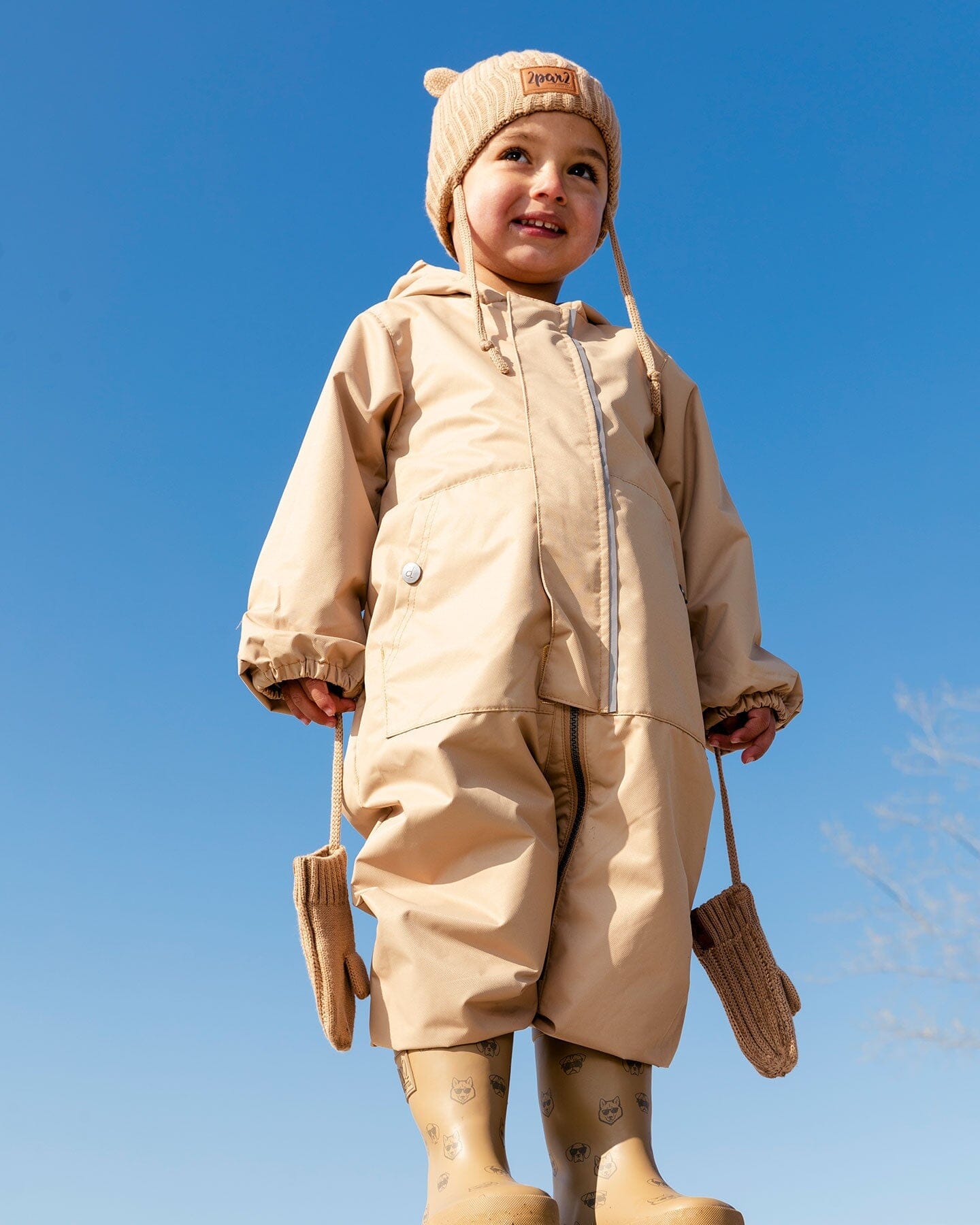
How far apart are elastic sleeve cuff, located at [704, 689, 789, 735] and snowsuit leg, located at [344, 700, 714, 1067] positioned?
392 millimetres

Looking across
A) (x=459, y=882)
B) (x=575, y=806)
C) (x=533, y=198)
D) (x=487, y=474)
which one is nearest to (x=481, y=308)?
(x=533, y=198)

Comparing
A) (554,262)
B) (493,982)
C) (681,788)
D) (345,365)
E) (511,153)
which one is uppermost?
Answer: (511,153)

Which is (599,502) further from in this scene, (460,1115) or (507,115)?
(460,1115)

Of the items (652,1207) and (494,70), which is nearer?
(652,1207)

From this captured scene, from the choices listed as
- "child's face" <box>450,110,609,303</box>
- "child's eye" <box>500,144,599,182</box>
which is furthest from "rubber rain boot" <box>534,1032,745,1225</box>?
"child's eye" <box>500,144,599,182</box>

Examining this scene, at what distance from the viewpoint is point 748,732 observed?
2.98m

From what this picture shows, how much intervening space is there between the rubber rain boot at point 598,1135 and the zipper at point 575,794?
0.31m

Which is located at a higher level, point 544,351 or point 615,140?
point 615,140

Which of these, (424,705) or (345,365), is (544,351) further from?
(424,705)

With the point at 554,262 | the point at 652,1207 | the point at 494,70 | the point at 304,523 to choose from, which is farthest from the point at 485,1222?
the point at 494,70

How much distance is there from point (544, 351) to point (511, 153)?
0.53 meters

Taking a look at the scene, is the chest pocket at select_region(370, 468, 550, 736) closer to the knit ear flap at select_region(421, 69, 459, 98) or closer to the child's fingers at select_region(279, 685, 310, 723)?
the child's fingers at select_region(279, 685, 310, 723)

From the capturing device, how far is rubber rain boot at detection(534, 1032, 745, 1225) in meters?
2.33

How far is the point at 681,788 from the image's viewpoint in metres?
2.61
